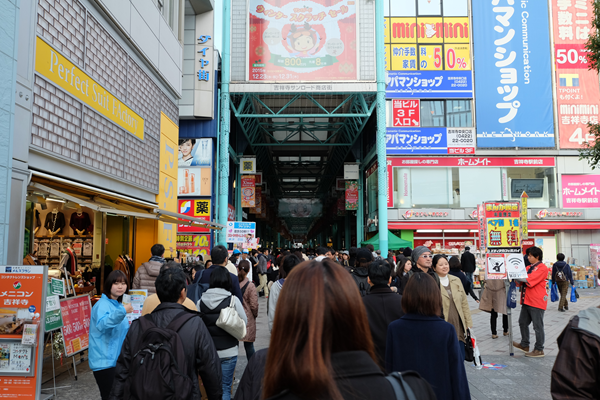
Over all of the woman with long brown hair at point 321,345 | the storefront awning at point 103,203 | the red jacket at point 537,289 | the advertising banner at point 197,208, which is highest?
the advertising banner at point 197,208

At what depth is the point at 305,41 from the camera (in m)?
21.2

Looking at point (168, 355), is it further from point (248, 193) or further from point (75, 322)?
point (248, 193)

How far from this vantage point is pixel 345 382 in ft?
4.43

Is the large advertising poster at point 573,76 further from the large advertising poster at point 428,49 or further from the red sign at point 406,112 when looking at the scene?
the red sign at point 406,112

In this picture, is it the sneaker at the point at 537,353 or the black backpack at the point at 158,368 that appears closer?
the black backpack at the point at 158,368

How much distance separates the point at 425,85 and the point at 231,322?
25.8 metres

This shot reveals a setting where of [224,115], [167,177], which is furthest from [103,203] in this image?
[224,115]

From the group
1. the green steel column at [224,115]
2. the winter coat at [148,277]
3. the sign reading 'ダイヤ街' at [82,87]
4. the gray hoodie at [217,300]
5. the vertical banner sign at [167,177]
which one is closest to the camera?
the gray hoodie at [217,300]

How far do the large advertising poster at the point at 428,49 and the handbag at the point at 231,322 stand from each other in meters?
24.9

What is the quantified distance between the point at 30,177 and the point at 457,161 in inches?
990

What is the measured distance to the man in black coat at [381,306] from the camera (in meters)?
4.24

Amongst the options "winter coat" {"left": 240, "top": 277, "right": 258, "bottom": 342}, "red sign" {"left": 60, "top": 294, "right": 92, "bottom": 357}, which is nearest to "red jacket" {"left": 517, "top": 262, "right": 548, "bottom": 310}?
"winter coat" {"left": 240, "top": 277, "right": 258, "bottom": 342}

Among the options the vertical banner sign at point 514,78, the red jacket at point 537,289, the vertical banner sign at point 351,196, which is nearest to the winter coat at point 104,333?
the red jacket at point 537,289

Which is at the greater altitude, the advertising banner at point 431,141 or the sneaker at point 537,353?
the advertising banner at point 431,141
